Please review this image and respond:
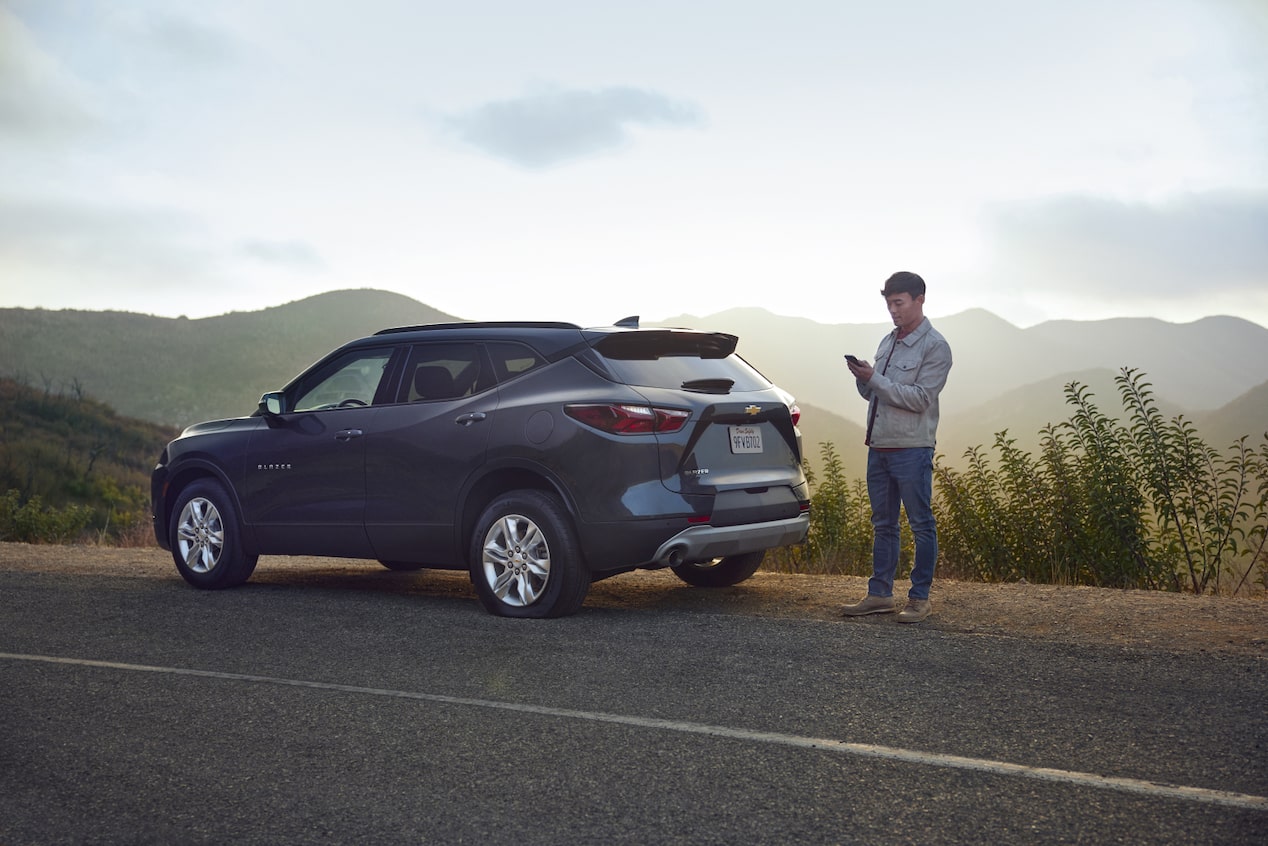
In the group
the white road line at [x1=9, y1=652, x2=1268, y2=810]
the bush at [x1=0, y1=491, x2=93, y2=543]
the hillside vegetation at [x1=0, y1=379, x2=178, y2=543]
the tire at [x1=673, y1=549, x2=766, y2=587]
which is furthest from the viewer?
the hillside vegetation at [x1=0, y1=379, x2=178, y2=543]

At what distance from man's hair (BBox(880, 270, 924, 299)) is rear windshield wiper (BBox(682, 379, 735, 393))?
1157mm

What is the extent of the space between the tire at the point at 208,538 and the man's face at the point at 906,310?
5348mm

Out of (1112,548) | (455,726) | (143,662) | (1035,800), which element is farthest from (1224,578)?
(143,662)

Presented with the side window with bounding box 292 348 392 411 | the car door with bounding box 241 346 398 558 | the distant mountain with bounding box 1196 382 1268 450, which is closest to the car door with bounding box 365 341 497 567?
the car door with bounding box 241 346 398 558

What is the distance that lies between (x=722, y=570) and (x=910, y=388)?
2.43 metres

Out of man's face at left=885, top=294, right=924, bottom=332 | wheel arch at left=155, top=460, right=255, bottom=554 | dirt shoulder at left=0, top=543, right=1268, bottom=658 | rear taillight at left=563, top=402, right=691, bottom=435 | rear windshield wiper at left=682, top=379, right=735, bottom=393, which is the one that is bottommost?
dirt shoulder at left=0, top=543, right=1268, bottom=658

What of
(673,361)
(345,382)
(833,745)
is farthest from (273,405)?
(833,745)

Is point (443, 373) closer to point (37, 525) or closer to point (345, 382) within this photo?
point (345, 382)

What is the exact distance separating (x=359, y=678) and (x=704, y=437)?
101 inches

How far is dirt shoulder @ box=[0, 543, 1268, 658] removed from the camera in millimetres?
6969

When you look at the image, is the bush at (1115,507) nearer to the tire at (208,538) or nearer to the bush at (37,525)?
the tire at (208,538)

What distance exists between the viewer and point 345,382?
29.3 feet

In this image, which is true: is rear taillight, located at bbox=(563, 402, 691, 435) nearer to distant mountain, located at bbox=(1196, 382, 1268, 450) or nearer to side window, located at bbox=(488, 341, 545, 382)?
side window, located at bbox=(488, 341, 545, 382)

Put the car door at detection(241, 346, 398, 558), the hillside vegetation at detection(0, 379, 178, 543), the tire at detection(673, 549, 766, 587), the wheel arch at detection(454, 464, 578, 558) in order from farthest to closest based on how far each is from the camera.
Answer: the hillside vegetation at detection(0, 379, 178, 543) < the tire at detection(673, 549, 766, 587) < the car door at detection(241, 346, 398, 558) < the wheel arch at detection(454, 464, 578, 558)
